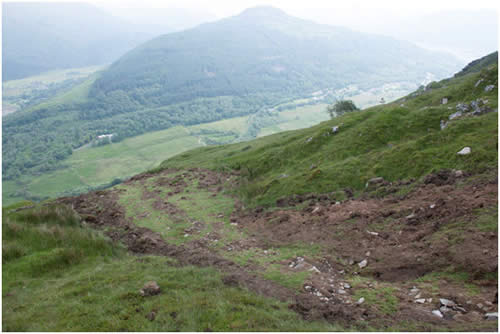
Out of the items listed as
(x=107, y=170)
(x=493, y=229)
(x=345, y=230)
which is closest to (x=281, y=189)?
(x=345, y=230)

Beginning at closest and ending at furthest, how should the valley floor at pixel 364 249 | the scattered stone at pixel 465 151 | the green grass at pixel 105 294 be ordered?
1. the green grass at pixel 105 294
2. the valley floor at pixel 364 249
3. the scattered stone at pixel 465 151

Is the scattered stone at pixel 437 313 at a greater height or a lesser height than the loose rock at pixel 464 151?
lesser

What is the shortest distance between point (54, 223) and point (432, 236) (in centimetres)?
2124

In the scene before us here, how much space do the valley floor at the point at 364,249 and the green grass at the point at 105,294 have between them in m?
1.30

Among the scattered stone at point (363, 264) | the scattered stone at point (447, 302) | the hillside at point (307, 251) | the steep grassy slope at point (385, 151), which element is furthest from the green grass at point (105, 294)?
the steep grassy slope at point (385, 151)

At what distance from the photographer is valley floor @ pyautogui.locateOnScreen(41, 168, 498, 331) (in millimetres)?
10516

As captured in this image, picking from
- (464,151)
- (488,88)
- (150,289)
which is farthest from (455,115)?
(150,289)

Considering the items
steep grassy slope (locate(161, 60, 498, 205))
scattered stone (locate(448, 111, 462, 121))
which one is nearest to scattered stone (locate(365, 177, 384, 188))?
steep grassy slope (locate(161, 60, 498, 205))

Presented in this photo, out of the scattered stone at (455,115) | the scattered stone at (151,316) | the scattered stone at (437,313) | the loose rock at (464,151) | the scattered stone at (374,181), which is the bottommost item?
the scattered stone at (437,313)

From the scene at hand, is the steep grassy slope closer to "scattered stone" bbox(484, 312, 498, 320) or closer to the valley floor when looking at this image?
the valley floor

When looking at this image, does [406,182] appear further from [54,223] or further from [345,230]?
[54,223]

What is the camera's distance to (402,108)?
33531 millimetres

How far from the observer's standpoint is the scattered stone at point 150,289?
11.5 m

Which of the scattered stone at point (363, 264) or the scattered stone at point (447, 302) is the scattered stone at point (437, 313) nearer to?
the scattered stone at point (447, 302)
